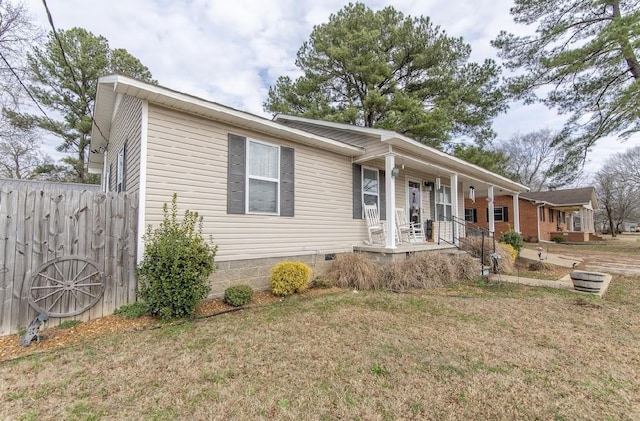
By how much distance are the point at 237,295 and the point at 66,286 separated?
2199 millimetres

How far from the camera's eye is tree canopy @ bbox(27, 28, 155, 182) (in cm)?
1463

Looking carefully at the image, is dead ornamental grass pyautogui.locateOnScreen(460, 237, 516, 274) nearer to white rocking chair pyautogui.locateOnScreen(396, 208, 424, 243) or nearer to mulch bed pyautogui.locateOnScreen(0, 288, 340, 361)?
white rocking chair pyautogui.locateOnScreen(396, 208, 424, 243)

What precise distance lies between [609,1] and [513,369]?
1584 cm

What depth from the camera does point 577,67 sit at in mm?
11680

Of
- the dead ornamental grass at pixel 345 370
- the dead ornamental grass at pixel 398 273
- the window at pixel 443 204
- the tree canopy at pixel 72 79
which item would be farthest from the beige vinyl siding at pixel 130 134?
the tree canopy at pixel 72 79

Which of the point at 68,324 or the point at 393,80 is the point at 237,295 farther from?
the point at 393,80

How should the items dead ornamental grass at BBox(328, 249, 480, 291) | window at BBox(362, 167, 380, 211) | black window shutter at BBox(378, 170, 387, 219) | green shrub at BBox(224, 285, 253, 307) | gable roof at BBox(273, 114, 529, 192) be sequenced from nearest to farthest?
green shrub at BBox(224, 285, 253, 307)
dead ornamental grass at BBox(328, 249, 480, 291)
gable roof at BBox(273, 114, 529, 192)
window at BBox(362, 167, 380, 211)
black window shutter at BBox(378, 170, 387, 219)

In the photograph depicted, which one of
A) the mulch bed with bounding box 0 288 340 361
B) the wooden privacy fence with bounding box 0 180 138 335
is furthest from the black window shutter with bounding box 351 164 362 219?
the wooden privacy fence with bounding box 0 180 138 335

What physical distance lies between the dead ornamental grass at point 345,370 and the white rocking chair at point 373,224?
339cm

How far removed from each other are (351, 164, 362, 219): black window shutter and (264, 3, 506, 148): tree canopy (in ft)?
22.2

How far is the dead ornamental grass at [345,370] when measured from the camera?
7.09ft

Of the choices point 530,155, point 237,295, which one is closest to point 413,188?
point 237,295

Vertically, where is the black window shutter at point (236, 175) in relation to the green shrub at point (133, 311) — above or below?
above

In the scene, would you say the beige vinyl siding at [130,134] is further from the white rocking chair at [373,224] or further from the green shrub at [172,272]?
the white rocking chair at [373,224]
